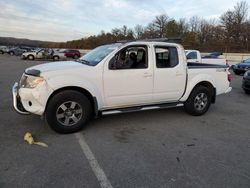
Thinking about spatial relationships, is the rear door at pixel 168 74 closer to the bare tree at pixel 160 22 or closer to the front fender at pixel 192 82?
the front fender at pixel 192 82

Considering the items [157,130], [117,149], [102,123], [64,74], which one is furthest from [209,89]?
[64,74]

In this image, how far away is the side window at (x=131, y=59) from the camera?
16.5ft

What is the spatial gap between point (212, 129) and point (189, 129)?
51cm

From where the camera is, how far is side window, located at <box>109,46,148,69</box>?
198 inches

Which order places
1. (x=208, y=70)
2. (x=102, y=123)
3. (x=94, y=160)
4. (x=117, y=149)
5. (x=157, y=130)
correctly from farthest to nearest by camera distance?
(x=208, y=70) < (x=102, y=123) < (x=157, y=130) < (x=117, y=149) < (x=94, y=160)

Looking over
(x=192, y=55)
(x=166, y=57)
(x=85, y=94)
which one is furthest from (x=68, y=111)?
(x=192, y=55)

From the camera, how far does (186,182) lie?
3.12 m

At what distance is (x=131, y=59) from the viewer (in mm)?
5328

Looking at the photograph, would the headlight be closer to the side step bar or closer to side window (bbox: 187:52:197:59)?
the side step bar

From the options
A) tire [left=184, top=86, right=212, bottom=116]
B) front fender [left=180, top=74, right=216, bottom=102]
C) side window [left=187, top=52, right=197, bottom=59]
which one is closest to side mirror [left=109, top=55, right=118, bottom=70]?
front fender [left=180, top=74, right=216, bottom=102]

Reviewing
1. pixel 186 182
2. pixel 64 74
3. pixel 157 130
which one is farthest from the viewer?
pixel 157 130

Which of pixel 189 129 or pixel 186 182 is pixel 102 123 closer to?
pixel 189 129

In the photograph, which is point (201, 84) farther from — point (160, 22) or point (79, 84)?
point (160, 22)

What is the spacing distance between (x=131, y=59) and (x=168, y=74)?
3.12 ft
